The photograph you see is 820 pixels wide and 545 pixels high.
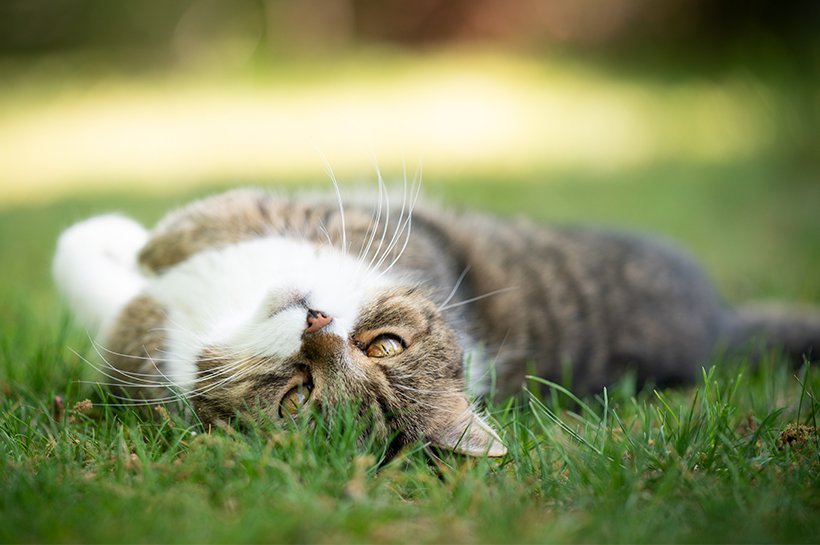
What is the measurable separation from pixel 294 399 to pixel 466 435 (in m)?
0.45

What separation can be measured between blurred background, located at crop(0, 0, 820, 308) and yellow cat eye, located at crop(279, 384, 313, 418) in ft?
4.44

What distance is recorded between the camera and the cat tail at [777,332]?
10.2 ft

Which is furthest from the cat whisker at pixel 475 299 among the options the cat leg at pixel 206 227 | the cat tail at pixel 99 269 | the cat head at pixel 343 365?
the cat tail at pixel 99 269

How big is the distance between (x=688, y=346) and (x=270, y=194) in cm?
166

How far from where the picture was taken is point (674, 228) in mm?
5434

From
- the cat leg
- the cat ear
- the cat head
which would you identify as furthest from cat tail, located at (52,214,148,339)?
the cat ear

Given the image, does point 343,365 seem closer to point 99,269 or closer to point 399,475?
point 399,475

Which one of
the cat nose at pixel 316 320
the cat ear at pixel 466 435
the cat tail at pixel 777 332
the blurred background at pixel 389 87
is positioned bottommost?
the cat tail at pixel 777 332

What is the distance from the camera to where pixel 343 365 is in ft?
6.76

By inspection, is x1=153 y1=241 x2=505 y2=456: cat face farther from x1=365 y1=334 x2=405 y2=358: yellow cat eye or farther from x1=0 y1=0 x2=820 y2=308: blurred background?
x1=0 y1=0 x2=820 y2=308: blurred background

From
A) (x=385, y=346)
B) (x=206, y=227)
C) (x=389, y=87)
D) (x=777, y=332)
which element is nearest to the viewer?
(x=385, y=346)

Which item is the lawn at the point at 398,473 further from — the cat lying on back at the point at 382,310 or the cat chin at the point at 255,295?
the cat chin at the point at 255,295

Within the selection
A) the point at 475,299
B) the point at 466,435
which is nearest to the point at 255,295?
the point at 475,299

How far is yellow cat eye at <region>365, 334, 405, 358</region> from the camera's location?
2.19m
